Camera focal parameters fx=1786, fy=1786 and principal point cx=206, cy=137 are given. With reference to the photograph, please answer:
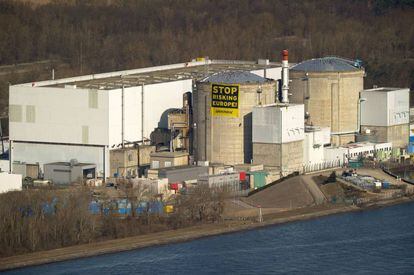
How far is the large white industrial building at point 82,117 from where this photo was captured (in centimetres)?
3556

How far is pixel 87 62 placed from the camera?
53.1 metres

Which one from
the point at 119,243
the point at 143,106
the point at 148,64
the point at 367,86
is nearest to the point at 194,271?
the point at 119,243

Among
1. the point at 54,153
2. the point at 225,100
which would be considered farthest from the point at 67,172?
A: the point at 225,100

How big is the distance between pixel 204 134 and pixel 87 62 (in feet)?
57.2

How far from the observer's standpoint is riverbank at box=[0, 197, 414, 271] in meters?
27.9

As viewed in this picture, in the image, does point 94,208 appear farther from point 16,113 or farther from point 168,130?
point 168,130

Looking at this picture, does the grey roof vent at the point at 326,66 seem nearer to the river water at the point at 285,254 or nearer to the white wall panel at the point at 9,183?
the river water at the point at 285,254

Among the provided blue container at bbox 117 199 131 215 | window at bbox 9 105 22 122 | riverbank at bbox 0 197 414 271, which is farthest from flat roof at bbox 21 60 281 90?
riverbank at bbox 0 197 414 271

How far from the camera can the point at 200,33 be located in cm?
5538

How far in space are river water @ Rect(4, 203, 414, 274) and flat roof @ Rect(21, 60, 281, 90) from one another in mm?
7093

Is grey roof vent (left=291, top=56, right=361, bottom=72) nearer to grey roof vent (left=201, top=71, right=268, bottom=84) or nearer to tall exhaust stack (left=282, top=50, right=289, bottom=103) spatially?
tall exhaust stack (left=282, top=50, right=289, bottom=103)

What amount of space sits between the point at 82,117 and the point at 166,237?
6.46 metres

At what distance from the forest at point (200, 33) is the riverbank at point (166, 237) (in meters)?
15.4

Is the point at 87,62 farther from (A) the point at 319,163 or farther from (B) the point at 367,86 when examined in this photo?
(A) the point at 319,163
